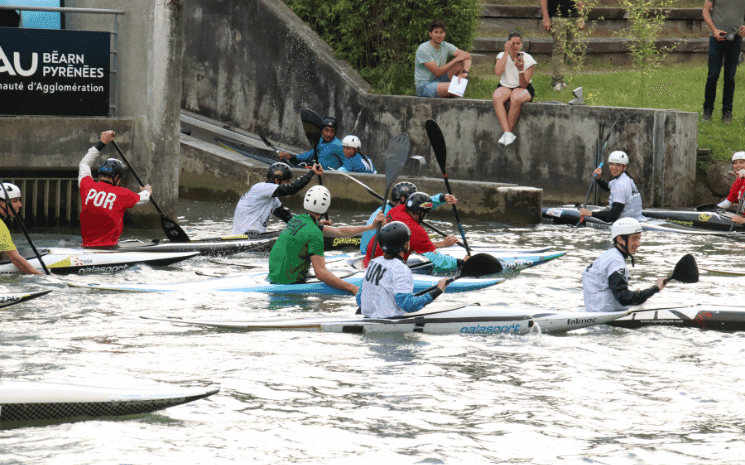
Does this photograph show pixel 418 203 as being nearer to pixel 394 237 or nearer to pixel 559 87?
pixel 394 237

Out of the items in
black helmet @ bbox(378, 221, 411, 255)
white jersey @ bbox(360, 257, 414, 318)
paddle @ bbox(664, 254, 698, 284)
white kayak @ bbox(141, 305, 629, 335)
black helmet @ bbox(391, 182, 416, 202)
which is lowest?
white kayak @ bbox(141, 305, 629, 335)

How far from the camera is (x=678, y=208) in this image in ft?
54.8

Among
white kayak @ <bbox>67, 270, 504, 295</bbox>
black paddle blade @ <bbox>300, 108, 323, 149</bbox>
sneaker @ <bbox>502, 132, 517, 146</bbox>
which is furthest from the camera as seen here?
sneaker @ <bbox>502, 132, 517, 146</bbox>

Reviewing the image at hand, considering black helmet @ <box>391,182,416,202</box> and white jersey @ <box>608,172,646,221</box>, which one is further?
white jersey @ <box>608,172,646,221</box>

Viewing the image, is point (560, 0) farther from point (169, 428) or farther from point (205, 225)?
point (169, 428)

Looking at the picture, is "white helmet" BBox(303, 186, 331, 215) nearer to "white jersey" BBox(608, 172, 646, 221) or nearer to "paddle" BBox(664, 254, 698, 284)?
"paddle" BBox(664, 254, 698, 284)

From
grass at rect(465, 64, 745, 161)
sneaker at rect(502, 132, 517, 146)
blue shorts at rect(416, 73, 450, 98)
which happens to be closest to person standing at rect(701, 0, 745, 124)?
grass at rect(465, 64, 745, 161)

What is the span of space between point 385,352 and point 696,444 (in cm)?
280

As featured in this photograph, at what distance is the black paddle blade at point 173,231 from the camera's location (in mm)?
12836

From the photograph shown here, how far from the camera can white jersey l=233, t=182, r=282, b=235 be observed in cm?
1303

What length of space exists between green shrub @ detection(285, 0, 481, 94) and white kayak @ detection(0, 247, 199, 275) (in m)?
8.98

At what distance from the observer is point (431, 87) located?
18312 millimetres

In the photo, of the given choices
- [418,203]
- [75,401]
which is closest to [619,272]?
[418,203]

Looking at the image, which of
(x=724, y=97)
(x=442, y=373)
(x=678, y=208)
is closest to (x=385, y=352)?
(x=442, y=373)
